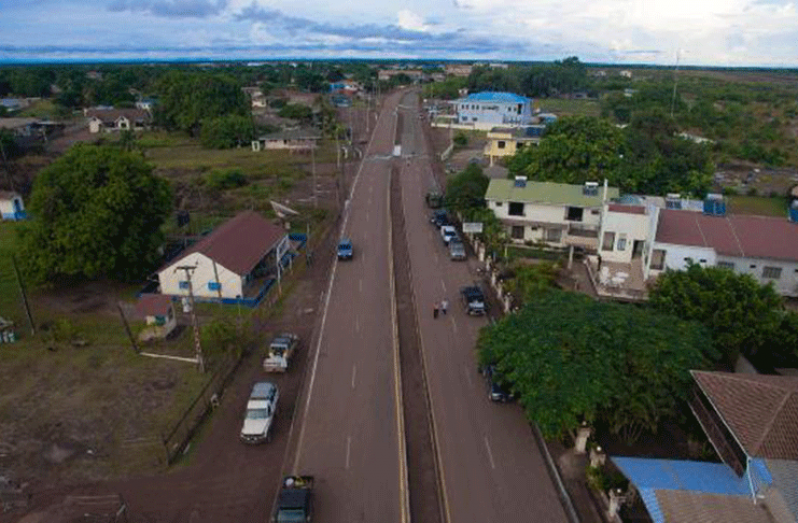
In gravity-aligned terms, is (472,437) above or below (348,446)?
above

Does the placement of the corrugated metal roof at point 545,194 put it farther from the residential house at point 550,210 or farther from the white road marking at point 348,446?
the white road marking at point 348,446

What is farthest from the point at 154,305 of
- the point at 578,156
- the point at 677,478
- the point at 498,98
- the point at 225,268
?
the point at 498,98

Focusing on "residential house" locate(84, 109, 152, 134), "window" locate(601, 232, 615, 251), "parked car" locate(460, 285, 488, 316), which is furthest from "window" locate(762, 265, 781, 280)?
"residential house" locate(84, 109, 152, 134)

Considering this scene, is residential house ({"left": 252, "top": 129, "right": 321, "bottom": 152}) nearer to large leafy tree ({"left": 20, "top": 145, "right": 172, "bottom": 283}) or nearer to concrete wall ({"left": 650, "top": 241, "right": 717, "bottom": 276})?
large leafy tree ({"left": 20, "top": 145, "right": 172, "bottom": 283})

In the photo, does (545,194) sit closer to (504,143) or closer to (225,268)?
(225,268)

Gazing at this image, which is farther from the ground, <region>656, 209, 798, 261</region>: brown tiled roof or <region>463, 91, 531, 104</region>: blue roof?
<region>463, 91, 531, 104</region>: blue roof

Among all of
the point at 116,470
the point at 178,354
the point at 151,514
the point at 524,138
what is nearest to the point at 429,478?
the point at 151,514
